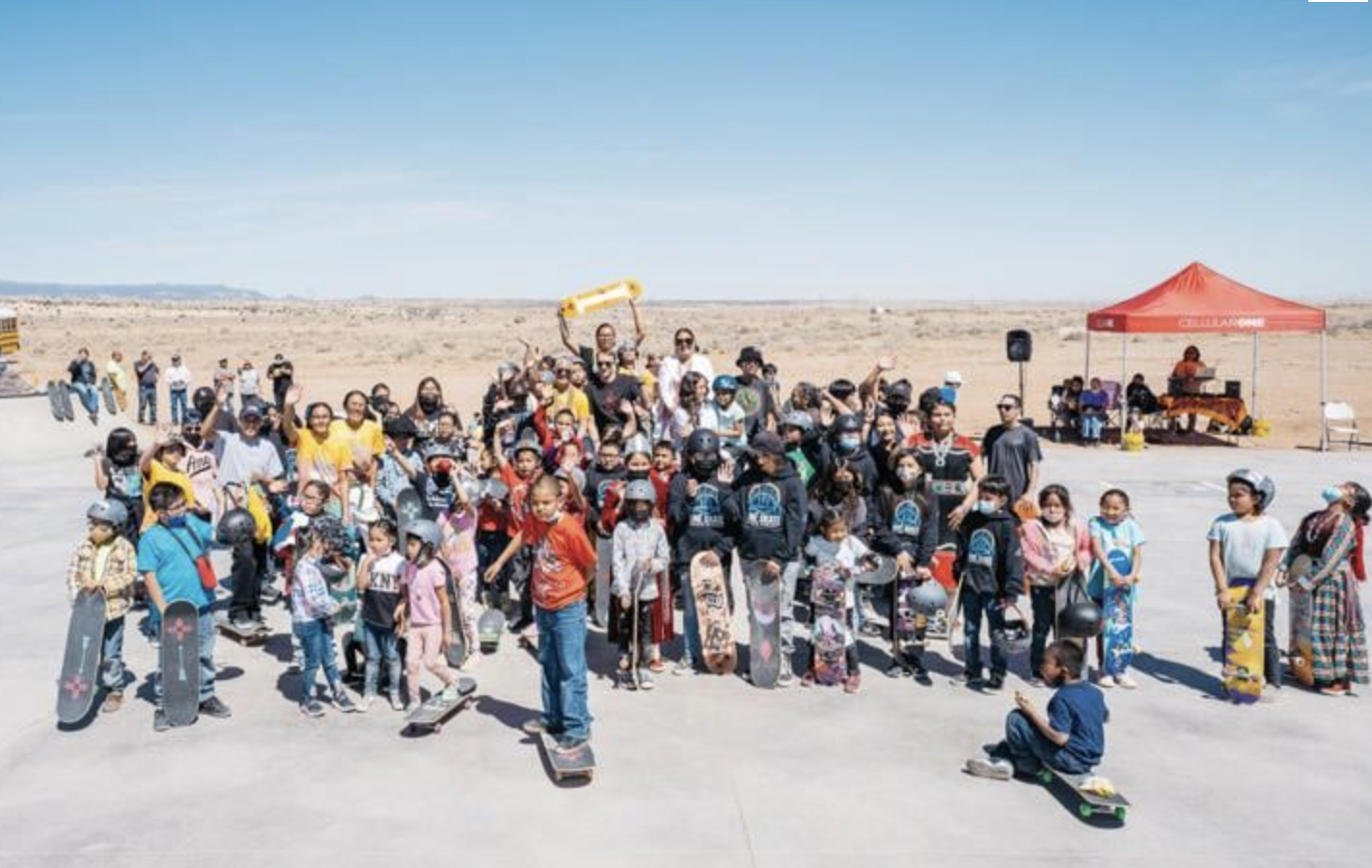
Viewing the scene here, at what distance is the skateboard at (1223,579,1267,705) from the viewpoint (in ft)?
24.1

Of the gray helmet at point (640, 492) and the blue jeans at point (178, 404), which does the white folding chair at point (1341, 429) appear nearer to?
the gray helmet at point (640, 492)

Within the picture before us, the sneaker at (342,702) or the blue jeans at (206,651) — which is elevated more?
the blue jeans at (206,651)

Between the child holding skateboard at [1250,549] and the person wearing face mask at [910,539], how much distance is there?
2038mm

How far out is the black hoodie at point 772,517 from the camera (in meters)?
7.73

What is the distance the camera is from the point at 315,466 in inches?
357

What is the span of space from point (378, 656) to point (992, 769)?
4.33 meters

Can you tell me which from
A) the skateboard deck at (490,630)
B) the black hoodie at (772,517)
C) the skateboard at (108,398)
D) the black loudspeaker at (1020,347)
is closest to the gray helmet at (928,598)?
the black hoodie at (772,517)

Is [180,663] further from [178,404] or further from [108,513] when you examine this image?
[178,404]

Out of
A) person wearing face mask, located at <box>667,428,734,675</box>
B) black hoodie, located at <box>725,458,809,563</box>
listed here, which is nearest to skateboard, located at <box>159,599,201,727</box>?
person wearing face mask, located at <box>667,428,734,675</box>

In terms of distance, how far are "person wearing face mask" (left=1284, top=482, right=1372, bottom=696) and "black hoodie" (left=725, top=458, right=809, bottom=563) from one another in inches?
149

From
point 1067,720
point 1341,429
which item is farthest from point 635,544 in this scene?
point 1341,429

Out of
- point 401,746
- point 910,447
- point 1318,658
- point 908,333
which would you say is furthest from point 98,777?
point 908,333

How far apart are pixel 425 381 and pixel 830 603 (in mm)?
5001

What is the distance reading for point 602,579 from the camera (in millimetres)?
8875
